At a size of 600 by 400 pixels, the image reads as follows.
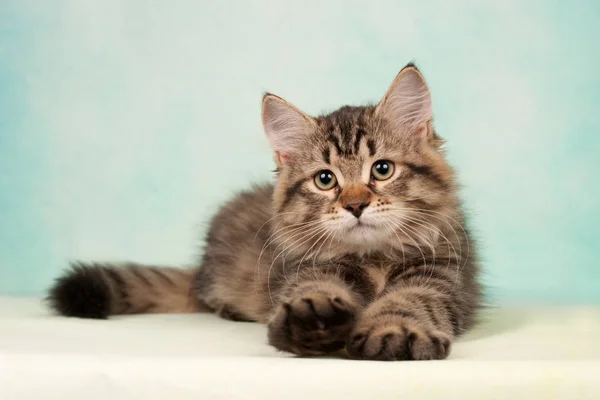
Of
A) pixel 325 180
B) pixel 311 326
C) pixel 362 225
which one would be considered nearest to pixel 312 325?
pixel 311 326

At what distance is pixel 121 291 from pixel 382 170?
146 centimetres

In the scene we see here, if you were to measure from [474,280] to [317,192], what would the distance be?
0.73 m

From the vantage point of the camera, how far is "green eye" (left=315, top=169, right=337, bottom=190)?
2.59 meters

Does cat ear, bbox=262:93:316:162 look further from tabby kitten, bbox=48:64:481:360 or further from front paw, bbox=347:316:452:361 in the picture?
front paw, bbox=347:316:452:361

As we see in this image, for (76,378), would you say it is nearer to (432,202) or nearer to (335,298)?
(335,298)

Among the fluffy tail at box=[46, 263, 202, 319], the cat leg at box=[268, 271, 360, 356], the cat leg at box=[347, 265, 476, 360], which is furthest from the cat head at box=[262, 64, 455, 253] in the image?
the fluffy tail at box=[46, 263, 202, 319]

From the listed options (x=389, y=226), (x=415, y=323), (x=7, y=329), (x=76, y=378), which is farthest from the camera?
(x=7, y=329)

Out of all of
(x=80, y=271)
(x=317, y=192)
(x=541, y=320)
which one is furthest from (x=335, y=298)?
(x=80, y=271)

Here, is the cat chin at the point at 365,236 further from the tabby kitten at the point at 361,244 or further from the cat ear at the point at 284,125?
the cat ear at the point at 284,125

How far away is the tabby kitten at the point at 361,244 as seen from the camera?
Answer: 2092mm

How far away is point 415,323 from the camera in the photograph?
7.01ft

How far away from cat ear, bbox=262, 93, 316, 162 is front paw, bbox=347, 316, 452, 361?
930 millimetres

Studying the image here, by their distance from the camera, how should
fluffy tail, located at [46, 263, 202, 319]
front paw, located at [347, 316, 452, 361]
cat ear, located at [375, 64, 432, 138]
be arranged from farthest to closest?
fluffy tail, located at [46, 263, 202, 319]
cat ear, located at [375, 64, 432, 138]
front paw, located at [347, 316, 452, 361]

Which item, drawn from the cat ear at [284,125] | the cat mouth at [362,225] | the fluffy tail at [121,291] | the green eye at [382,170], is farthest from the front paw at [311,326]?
the fluffy tail at [121,291]
